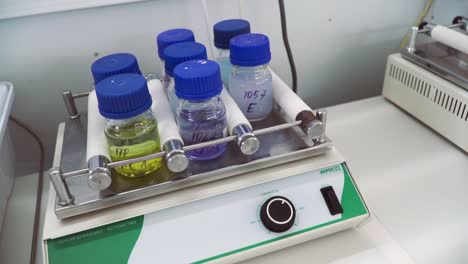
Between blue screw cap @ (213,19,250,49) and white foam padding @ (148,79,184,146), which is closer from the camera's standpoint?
white foam padding @ (148,79,184,146)

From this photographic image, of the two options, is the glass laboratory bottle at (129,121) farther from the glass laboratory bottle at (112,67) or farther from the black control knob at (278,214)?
the black control knob at (278,214)

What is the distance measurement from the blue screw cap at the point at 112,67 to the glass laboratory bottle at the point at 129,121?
0.19 ft

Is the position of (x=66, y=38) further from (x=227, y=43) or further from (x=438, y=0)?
(x=438, y=0)

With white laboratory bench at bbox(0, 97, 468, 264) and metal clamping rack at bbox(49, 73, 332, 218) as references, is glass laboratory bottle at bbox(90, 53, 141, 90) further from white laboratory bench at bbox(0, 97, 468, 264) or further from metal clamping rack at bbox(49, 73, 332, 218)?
white laboratory bench at bbox(0, 97, 468, 264)

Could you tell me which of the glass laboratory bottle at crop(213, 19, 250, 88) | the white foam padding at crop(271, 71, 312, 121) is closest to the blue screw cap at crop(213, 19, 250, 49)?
the glass laboratory bottle at crop(213, 19, 250, 88)

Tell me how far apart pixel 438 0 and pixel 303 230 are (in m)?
0.89

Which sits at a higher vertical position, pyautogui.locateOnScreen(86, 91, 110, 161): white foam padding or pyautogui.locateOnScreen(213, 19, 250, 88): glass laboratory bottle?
pyautogui.locateOnScreen(213, 19, 250, 88): glass laboratory bottle

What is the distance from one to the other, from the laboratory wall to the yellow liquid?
0.36 meters

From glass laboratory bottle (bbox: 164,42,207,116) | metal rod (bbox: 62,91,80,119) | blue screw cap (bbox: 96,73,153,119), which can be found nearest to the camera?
blue screw cap (bbox: 96,73,153,119)

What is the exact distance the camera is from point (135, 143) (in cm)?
54

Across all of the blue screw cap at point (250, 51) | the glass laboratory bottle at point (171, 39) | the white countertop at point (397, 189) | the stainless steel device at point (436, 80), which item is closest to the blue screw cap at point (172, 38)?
the glass laboratory bottle at point (171, 39)

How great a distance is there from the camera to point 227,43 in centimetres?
70

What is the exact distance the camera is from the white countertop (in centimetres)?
59

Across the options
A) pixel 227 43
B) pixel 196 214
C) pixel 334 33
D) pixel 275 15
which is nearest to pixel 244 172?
pixel 196 214
